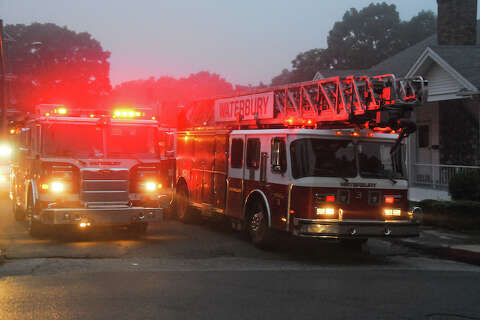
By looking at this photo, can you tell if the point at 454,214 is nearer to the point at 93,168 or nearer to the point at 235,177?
the point at 235,177

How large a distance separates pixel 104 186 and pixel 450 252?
666 cm

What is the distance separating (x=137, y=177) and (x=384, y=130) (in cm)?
477

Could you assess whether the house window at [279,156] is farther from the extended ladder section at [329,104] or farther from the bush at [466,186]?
the bush at [466,186]

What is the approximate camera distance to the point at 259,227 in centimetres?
1188

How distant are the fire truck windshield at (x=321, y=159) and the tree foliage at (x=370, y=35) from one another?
4016 cm

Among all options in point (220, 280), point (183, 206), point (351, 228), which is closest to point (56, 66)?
point (183, 206)

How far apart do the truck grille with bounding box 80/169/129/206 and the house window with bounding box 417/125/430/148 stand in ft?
44.0

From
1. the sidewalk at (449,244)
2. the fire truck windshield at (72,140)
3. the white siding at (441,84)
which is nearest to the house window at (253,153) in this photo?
the fire truck windshield at (72,140)

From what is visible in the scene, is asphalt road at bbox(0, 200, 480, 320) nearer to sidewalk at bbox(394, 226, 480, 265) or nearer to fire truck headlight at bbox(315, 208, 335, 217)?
sidewalk at bbox(394, 226, 480, 265)

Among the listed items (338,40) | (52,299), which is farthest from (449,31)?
(338,40)

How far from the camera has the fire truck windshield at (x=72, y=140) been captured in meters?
12.0

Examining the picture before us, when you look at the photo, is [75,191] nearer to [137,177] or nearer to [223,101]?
[137,177]

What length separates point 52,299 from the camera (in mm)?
7375

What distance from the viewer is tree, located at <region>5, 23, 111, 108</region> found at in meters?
60.8
